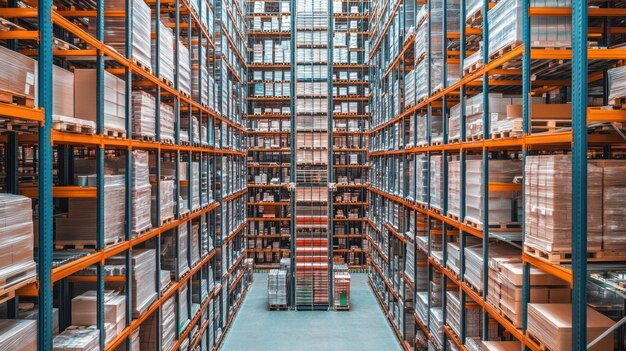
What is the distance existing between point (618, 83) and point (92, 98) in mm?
4369

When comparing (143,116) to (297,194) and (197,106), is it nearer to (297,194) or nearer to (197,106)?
(197,106)

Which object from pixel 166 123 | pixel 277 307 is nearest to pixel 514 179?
pixel 166 123

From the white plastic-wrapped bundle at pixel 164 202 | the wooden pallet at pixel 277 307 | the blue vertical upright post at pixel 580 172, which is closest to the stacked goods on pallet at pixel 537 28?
the blue vertical upright post at pixel 580 172

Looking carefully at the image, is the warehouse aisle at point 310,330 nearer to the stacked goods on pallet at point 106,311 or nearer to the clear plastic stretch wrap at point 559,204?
the stacked goods on pallet at point 106,311

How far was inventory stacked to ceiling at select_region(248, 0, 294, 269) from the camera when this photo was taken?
1677 centimetres

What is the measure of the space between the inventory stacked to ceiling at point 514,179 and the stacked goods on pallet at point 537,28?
13 mm

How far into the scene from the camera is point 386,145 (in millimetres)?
12398

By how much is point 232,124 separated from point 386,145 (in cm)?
394

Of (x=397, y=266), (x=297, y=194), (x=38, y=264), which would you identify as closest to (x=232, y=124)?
(x=297, y=194)

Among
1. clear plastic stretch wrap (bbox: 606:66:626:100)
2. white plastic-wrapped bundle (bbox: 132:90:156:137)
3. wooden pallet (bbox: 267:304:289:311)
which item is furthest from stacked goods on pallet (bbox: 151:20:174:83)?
wooden pallet (bbox: 267:304:289:311)

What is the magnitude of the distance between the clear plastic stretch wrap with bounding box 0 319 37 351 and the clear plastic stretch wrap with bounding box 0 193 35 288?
36 centimetres

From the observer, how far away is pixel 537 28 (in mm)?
4398

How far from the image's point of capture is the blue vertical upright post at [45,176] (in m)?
3.37

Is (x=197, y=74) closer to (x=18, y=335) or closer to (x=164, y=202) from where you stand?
(x=164, y=202)
